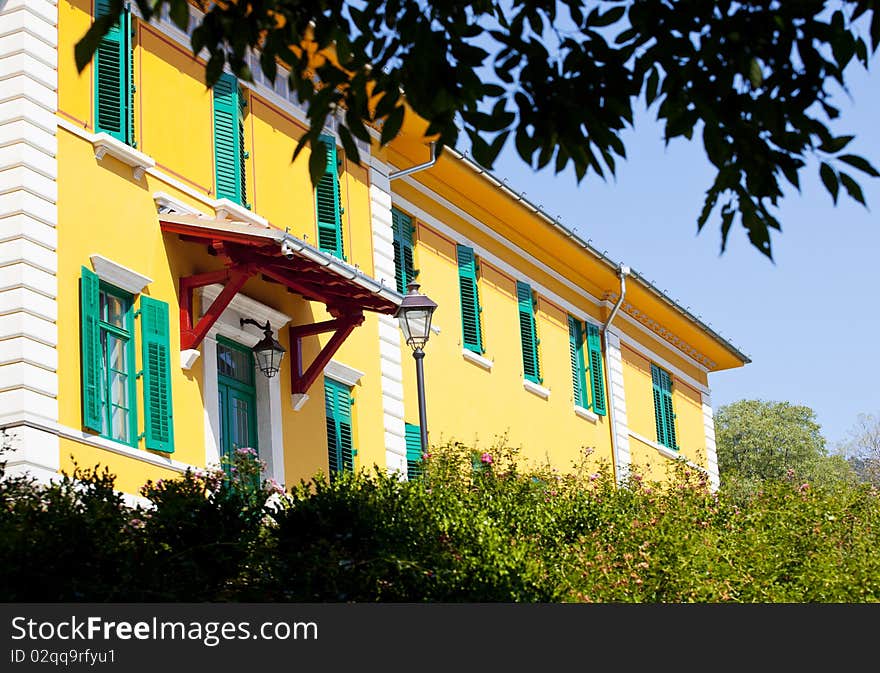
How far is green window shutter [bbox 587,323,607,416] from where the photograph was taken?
2536 cm

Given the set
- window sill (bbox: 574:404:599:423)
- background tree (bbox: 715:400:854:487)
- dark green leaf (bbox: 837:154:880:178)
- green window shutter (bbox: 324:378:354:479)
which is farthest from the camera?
background tree (bbox: 715:400:854:487)

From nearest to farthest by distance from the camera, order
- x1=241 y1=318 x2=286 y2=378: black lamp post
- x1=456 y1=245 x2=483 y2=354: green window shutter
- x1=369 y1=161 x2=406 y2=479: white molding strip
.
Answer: x1=241 y1=318 x2=286 y2=378: black lamp post < x1=369 y1=161 x2=406 y2=479: white molding strip < x1=456 y1=245 x2=483 y2=354: green window shutter

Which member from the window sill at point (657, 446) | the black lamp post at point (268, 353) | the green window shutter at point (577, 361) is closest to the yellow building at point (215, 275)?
the black lamp post at point (268, 353)

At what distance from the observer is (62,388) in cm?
1299

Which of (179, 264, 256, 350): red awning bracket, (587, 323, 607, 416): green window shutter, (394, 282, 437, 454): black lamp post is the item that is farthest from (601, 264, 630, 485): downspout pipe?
(179, 264, 256, 350): red awning bracket

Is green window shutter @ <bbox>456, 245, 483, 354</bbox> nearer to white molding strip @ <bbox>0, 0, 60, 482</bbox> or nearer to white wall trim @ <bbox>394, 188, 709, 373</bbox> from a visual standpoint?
white wall trim @ <bbox>394, 188, 709, 373</bbox>

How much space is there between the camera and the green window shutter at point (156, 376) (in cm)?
1401

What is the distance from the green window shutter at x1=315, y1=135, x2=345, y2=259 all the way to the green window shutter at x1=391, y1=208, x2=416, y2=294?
1839 millimetres

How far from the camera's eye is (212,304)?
1492cm

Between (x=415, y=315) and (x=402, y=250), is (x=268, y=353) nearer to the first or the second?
(x=415, y=315)

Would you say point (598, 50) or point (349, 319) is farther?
point (349, 319)
